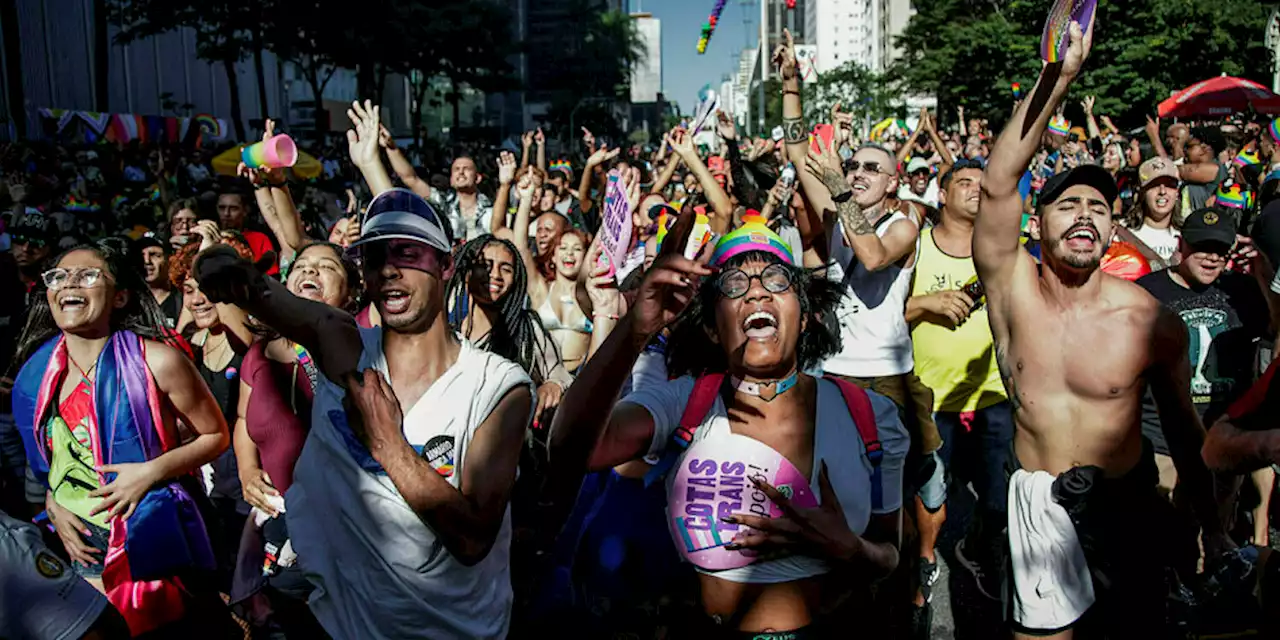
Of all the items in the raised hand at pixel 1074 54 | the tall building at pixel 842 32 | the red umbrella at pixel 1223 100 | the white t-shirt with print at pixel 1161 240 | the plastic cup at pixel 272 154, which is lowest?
the white t-shirt with print at pixel 1161 240

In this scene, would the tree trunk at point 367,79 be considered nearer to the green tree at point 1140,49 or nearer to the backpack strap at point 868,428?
the green tree at point 1140,49

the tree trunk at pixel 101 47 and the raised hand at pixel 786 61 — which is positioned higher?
the tree trunk at pixel 101 47

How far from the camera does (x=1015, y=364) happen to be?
12.8 ft

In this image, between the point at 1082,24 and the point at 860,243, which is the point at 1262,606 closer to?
the point at 1082,24

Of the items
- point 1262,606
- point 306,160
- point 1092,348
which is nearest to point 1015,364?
point 1092,348

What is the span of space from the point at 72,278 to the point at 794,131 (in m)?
3.45

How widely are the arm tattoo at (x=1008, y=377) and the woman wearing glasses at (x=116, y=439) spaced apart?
9.77ft

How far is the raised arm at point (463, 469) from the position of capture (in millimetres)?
2598

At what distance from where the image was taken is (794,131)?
5.51 m

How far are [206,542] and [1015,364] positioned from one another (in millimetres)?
3083

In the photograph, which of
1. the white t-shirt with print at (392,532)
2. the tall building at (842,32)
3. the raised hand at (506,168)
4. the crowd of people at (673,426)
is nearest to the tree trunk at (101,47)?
the raised hand at (506,168)

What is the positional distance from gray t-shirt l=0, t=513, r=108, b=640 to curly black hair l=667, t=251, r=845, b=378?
167 centimetres

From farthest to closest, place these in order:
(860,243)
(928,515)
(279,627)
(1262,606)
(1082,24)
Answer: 1. (928,515)
2. (860,243)
3. (279,627)
4. (1082,24)
5. (1262,606)

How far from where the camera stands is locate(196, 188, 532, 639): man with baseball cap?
271 centimetres
